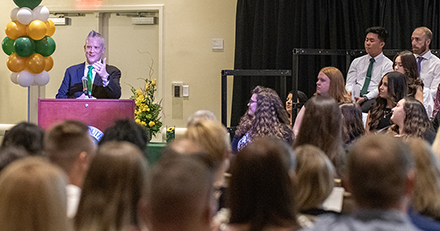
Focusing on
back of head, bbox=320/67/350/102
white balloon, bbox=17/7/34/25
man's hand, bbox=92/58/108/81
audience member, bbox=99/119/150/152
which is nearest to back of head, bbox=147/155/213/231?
audience member, bbox=99/119/150/152

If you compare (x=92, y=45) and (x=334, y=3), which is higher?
(x=334, y=3)

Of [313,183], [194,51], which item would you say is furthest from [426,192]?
[194,51]

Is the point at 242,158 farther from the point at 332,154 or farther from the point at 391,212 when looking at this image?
the point at 332,154

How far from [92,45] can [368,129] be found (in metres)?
2.47

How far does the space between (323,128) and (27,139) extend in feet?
5.00

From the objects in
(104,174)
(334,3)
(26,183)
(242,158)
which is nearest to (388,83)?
(334,3)

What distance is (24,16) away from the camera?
14.6 feet

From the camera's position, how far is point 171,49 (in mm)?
6496

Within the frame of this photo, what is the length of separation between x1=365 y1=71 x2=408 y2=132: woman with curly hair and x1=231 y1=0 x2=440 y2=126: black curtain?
1789 mm

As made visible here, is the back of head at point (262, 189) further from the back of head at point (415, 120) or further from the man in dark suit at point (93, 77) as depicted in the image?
the man in dark suit at point (93, 77)

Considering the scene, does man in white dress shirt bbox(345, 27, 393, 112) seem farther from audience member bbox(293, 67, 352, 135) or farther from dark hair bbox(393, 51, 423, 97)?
audience member bbox(293, 67, 352, 135)

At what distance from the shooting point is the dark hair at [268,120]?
359 centimetres

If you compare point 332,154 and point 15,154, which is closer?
point 15,154

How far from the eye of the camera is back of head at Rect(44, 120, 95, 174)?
6.56 ft
